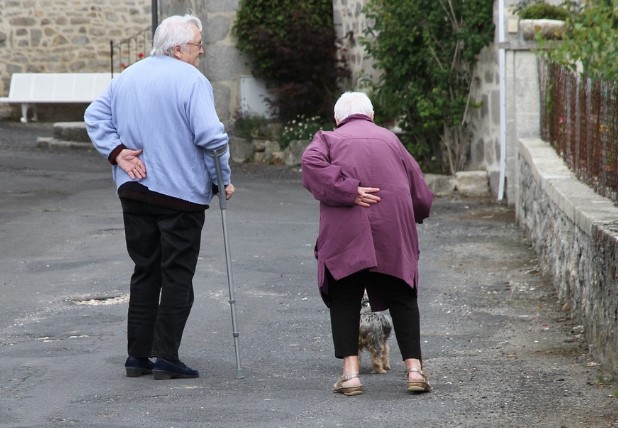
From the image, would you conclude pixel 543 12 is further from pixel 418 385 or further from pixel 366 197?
pixel 418 385

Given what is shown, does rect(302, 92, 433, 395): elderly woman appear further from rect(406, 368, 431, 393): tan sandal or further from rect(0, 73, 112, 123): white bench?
rect(0, 73, 112, 123): white bench

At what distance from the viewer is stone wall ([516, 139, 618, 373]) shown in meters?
6.05

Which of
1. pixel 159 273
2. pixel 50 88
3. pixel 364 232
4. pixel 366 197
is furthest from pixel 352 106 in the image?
pixel 50 88

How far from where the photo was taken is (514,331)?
7402 millimetres

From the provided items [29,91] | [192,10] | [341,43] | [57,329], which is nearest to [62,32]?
[29,91]

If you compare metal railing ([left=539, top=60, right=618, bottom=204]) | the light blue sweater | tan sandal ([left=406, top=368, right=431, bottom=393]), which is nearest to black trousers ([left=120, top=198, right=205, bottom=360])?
the light blue sweater

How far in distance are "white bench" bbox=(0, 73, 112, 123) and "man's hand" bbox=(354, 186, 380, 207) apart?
2041 cm

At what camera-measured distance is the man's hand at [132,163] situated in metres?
6.10

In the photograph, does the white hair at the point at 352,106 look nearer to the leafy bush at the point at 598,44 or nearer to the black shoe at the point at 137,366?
the leafy bush at the point at 598,44

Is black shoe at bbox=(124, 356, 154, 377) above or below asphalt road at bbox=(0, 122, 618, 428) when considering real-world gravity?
above

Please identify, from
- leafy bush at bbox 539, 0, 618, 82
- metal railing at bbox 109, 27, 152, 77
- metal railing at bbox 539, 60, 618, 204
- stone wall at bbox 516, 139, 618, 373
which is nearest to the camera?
stone wall at bbox 516, 139, 618, 373

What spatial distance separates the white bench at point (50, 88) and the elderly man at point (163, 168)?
19.7m

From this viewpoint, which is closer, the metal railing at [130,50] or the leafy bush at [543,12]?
the leafy bush at [543,12]

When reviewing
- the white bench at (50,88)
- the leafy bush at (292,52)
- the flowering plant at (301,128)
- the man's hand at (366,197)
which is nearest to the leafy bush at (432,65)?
the flowering plant at (301,128)
